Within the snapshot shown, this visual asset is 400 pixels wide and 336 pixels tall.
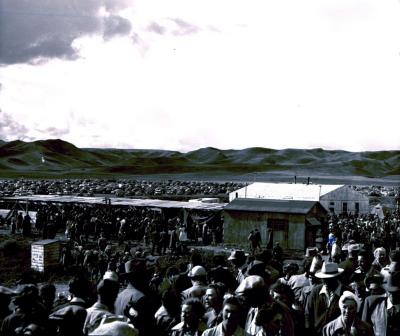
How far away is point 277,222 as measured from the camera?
88.2 feet

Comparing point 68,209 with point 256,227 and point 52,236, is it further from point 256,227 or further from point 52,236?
point 256,227

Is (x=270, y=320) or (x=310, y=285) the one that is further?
(x=310, y=285)

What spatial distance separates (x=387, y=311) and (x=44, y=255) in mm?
16113

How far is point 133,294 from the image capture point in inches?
226

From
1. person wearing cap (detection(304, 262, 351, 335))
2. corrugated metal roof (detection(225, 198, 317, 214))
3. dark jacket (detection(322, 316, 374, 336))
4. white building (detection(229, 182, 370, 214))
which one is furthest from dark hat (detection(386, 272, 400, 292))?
white building (detection(229, 182, 370, 214))

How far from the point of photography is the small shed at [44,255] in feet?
64.1

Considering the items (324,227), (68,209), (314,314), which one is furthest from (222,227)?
(314,314)

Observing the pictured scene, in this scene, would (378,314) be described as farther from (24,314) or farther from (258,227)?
(258,227)

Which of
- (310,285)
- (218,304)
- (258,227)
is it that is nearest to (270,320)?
(218,304)

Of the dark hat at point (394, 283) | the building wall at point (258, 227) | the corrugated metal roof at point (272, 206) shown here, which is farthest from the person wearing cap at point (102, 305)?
the building wall at point (258, 227)

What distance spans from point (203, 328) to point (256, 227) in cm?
2250

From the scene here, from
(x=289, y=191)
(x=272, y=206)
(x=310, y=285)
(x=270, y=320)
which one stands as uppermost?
(x=270, y=320)

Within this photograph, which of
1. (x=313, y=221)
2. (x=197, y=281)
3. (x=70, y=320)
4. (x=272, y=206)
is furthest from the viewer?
(x=272, y=206)

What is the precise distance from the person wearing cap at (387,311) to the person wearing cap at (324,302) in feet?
1.48
